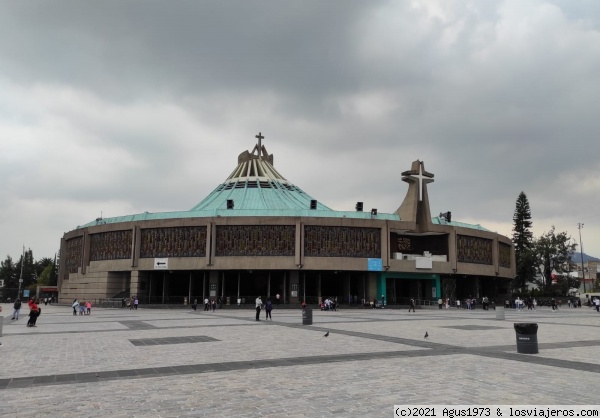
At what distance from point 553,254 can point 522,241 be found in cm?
956

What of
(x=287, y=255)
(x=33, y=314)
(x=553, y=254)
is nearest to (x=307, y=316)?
(x=33, y=314)

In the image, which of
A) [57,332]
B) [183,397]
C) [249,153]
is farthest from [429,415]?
[249,153]

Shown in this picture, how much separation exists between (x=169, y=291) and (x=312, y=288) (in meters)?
18.0

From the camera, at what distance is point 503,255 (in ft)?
220

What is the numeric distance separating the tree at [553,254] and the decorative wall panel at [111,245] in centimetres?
6587

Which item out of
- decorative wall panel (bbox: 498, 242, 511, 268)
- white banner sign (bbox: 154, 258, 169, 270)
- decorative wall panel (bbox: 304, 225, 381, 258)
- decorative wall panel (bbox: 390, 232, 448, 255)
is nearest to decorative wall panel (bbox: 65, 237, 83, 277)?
white banner sign (bbox: 154, 258, 169, 270)

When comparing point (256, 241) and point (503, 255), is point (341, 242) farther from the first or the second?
point (503, 255)

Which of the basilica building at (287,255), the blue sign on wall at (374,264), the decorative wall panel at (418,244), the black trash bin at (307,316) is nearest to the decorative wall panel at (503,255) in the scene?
the basilica building at (287,255)

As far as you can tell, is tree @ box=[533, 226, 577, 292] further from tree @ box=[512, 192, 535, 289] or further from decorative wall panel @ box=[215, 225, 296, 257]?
decorative wall panel @ box=[215, 225, 296, 257]

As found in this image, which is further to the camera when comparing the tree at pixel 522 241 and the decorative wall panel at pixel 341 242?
the tree at pixel 522 241

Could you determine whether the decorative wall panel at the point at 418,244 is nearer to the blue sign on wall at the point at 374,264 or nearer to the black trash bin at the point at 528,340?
the blue sign on wall at the point at 374,264

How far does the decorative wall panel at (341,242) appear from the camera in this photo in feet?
173

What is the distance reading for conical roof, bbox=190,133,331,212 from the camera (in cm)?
6806

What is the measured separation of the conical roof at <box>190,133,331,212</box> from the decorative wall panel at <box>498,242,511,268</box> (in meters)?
24.4
